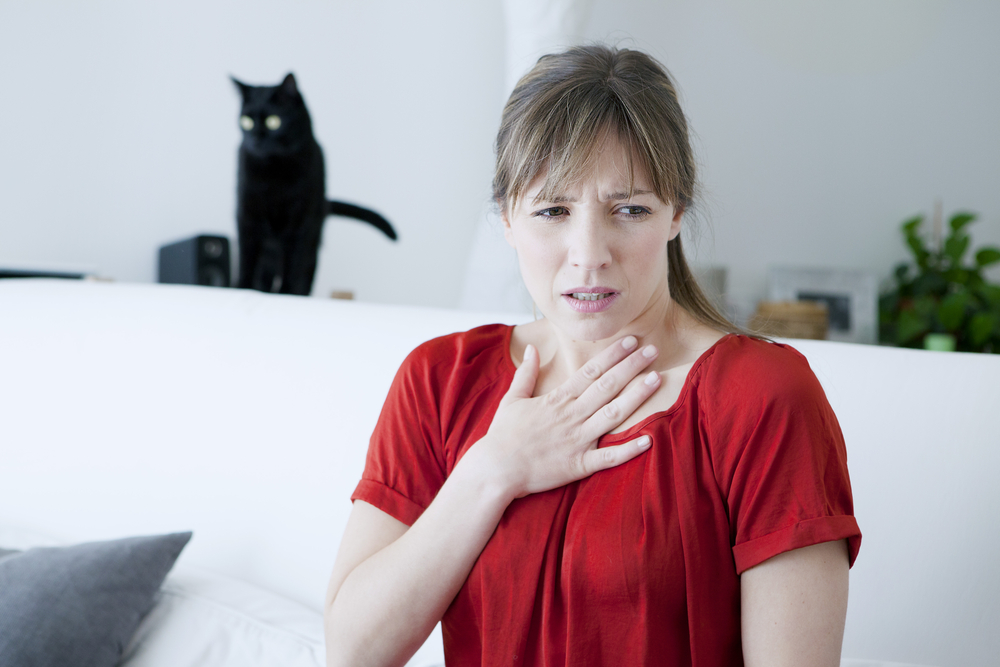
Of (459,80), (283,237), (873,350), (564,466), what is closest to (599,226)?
(564,466)

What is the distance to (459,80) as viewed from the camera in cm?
256

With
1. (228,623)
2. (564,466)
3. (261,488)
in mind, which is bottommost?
(228,623)

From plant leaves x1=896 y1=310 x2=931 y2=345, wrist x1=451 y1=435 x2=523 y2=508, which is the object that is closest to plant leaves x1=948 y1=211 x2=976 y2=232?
A: plant leaves x1=896 y1=310 x2=931 y2=345

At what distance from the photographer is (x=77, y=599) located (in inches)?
40.2

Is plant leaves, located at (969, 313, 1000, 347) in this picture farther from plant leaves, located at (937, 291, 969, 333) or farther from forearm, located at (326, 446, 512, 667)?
forearm, located at (326, 446, 512, 667)

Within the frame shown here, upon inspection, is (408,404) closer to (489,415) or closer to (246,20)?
(489,415)

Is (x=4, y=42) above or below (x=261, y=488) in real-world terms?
above

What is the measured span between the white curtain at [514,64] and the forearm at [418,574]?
3.70 ft

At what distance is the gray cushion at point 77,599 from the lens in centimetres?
97

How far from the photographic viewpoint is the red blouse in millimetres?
684

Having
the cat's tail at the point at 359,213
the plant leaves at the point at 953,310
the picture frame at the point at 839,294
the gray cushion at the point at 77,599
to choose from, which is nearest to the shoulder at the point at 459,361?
the gray cushion at the point at 77,599

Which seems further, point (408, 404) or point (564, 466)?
point (408, 404)

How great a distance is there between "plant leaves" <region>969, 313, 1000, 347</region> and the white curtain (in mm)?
1665

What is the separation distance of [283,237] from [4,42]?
1012 mm
